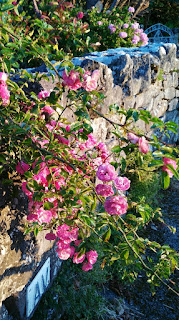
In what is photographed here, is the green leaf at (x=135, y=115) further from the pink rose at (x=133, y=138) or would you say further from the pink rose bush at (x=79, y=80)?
the pink rose bush at (x=79, y=80)

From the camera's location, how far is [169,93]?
4402mm

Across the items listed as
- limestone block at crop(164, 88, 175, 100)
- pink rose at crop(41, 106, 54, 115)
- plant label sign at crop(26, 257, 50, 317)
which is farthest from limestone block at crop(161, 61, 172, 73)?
plant label sign at crop(26, 257, 50, 317)

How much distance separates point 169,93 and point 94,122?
2.49 m

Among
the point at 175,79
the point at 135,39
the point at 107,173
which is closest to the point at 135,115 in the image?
the point at 107,173

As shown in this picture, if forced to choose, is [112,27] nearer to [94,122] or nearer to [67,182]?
[94,122]

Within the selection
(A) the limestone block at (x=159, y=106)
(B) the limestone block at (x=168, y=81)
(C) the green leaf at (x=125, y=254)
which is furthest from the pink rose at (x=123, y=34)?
(C) the green leaf at (x=125, y=254)

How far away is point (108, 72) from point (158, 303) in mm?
1710

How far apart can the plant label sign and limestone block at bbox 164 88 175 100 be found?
3087 millimetres

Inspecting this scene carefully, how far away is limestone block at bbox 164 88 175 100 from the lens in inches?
168

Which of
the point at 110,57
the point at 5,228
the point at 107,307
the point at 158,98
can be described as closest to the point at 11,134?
the point at 5,228

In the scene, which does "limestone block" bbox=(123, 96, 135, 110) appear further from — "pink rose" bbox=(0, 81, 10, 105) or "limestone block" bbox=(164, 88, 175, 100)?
"pink rose" bbox=(0, 81, 10, 105)

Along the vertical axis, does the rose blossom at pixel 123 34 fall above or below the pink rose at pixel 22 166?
above

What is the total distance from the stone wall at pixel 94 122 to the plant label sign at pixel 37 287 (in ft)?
0.06

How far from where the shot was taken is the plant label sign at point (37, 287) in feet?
5.44
